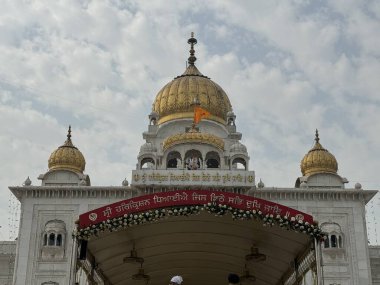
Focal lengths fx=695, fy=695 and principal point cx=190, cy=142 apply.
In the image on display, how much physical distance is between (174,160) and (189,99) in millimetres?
5339

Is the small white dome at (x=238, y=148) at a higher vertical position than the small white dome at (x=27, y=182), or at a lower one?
higher

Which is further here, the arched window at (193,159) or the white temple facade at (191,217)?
the arched window at (193,159)

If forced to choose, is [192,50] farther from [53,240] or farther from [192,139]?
[53,240]

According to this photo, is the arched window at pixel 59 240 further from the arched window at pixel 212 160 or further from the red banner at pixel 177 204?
the red banner at pixel 177 204

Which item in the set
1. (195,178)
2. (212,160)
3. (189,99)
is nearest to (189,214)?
(195,178)

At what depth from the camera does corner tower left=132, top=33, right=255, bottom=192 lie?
3578cm

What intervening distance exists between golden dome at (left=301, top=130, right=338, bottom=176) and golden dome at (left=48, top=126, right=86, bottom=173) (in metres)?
12.6

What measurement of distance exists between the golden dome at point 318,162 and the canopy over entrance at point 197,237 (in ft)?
63.5

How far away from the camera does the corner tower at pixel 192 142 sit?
117 feet

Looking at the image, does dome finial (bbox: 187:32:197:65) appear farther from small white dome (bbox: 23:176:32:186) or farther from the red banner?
the red banner

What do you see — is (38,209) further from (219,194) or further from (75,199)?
(219,194)

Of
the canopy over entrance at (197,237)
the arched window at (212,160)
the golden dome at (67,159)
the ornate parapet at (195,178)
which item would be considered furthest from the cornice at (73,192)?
the canopy over entrance at (197,237)

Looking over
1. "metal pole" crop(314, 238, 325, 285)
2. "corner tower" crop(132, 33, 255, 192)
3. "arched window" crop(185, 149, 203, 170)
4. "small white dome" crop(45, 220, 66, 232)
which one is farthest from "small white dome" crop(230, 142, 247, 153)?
"metal pole" crop(314, 238, 325, 285)

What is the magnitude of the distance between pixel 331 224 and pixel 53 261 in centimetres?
1426
